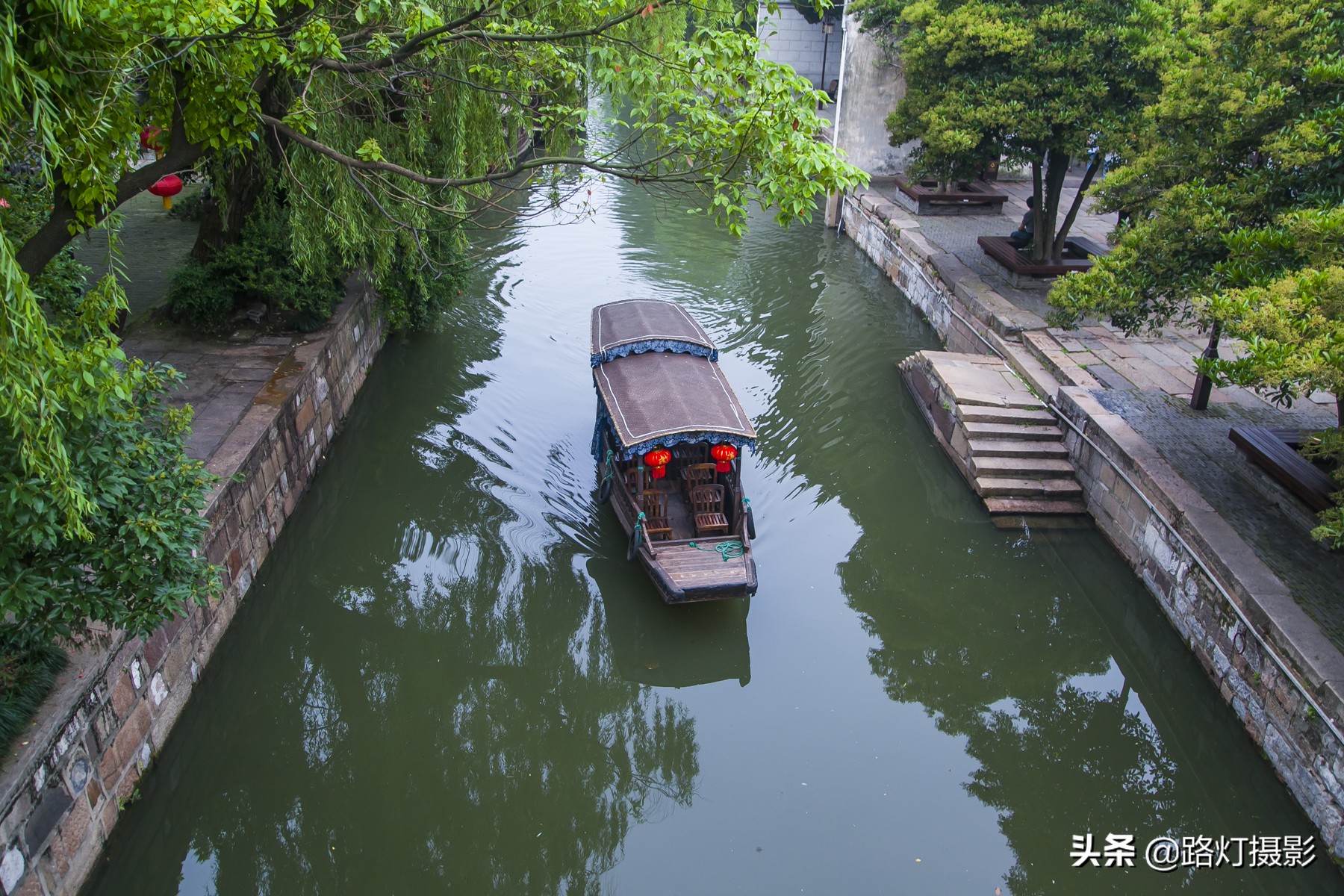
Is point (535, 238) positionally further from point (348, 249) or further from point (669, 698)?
point (669, 698)

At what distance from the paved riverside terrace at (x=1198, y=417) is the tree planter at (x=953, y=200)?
3.69 meters

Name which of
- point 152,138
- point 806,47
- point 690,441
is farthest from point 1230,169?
point 806,47

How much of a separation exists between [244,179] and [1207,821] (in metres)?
12.1

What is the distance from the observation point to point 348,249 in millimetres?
10375

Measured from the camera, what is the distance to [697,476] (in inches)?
380

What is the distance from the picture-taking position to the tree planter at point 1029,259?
596 inches

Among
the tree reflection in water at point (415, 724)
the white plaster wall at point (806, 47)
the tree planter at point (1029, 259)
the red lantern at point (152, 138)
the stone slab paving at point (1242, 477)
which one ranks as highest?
the white plaster wall at point (806, 47)

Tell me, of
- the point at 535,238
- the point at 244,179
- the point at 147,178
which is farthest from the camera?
the point at 535,238

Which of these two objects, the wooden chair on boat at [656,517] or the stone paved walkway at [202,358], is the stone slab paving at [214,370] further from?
the wooden chair on boat at [656,517]

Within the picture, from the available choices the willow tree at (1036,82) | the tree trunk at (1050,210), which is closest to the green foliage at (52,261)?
the willow tree at (1036,82)

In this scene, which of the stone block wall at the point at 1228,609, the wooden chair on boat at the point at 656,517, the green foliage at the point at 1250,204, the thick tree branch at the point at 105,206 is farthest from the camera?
the wooden chair on boat at the point at 656,517

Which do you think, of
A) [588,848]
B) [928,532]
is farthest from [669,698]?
[928,532]

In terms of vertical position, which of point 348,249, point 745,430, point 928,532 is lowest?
point 928,532

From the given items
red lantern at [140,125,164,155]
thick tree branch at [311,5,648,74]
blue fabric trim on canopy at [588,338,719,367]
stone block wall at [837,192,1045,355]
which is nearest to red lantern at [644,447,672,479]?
blue fabric trim on canopy at [588,338,719,367]
